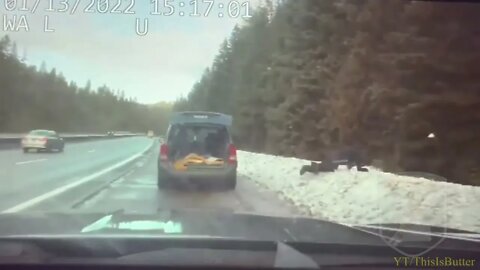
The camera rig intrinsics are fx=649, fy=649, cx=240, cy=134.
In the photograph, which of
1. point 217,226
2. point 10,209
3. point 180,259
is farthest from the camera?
point 10,209

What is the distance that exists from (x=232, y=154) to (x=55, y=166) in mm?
2508

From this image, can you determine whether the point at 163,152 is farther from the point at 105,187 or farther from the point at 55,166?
the point at 55,166

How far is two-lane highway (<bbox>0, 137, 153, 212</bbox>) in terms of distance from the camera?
5.52m

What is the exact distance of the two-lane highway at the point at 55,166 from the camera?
5.52m

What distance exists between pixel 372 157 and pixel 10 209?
133 inches

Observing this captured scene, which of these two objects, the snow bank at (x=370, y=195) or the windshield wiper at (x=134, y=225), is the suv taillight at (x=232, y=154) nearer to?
the snow bank at (x=370, y=195)

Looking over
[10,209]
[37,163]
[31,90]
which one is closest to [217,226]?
[10,209]

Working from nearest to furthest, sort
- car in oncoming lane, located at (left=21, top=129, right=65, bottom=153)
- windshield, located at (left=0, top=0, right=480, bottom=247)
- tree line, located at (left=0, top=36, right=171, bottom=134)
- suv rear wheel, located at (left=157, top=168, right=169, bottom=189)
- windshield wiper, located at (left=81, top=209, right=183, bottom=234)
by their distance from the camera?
windshield wiper, located at (left=81, top=209, right=183, bottom=234) → windshield, located at (left=0, top=0, right=480, bottom=247) → tree line, located at (left=0, top=36, right=171, bottom=134) → car in oncoming lane, located at (left=21, top=129, right=65, bottom=153) → suv rear wheel, located at (left=157, top=168, right=169, bottom=189)

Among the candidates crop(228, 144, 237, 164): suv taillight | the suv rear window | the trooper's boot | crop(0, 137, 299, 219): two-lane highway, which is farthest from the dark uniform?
the suv rear window

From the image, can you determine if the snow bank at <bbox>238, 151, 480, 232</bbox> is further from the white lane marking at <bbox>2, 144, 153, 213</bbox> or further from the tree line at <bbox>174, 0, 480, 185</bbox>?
the white lane marking at <bbox>2, 144, 153, 213</bbox>

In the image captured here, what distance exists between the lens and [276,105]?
713 centimetres

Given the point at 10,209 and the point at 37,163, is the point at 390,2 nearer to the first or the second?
the point at 10,209

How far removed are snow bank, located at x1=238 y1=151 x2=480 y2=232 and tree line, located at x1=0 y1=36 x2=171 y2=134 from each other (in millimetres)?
1060

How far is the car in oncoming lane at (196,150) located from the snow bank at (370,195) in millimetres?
221
